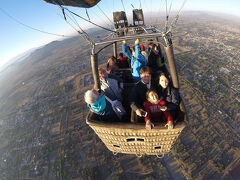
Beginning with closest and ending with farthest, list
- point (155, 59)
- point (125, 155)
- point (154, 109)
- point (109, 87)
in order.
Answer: point (154, 109), point (109, 87), point (155, 59), point (125, 155)

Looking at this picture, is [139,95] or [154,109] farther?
[139,95]

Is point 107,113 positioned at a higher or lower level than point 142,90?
lower

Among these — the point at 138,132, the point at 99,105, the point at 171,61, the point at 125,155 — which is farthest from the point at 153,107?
the point at 125,155

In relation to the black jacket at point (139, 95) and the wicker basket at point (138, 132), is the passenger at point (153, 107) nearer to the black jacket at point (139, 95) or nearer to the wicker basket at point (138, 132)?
the black jacket at point (139, 95)

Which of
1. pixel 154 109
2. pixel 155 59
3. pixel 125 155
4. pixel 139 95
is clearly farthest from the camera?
pixel 125 155

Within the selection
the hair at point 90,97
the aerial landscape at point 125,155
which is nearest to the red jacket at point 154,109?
the hair at point 90,97

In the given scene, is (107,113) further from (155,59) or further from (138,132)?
(155,59)

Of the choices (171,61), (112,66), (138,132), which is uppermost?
(171,61)

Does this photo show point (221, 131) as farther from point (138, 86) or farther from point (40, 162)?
point (40, 162)

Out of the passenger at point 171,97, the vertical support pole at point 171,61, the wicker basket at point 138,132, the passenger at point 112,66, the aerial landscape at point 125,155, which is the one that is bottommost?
the aerial landscape at point 125,155
